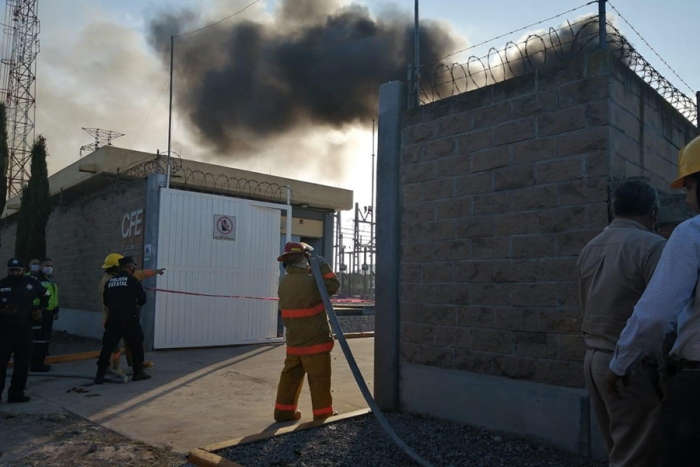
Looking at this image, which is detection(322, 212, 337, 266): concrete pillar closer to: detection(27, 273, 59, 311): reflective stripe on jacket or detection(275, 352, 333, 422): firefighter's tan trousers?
detection(27, 273, 59, 311): reflective stripe on jacket

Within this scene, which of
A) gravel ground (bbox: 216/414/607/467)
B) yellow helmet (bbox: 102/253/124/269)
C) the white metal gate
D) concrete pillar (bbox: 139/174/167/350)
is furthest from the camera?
the white metal gate

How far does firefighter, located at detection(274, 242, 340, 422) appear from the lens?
5.64m

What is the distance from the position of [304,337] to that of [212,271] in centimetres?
590

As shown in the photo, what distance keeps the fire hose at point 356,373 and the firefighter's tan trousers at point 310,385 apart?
32 cm

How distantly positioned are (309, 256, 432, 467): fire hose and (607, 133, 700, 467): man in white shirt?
7.46 ft

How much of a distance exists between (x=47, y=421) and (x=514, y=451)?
4537 mm

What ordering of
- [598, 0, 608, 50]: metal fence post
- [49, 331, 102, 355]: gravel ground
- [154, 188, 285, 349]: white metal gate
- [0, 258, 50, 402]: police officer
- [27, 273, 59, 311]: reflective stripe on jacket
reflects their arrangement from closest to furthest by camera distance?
[598, 0, 608, 50]: metal fence post < [0, 258, 50, 402]: police officer < [27, 273, 59, 311]: reflective stripe on jacket < [154, 188, 285, 349]: white metal gate < [49, 331, 102, 355]: gravel ground

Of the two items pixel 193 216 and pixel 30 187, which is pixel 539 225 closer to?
pixel 193 216

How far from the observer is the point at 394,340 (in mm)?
5926

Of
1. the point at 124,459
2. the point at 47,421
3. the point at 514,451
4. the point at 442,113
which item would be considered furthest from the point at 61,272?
the point at 514,451

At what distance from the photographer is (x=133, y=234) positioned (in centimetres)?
1109

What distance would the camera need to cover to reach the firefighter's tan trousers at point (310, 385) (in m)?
5.62

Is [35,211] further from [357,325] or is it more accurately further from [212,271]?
[357,325]

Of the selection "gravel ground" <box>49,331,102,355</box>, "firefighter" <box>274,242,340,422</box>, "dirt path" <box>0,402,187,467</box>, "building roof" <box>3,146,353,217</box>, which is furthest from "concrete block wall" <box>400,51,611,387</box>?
"gravel ground" <box>49,331,102,355</box>
